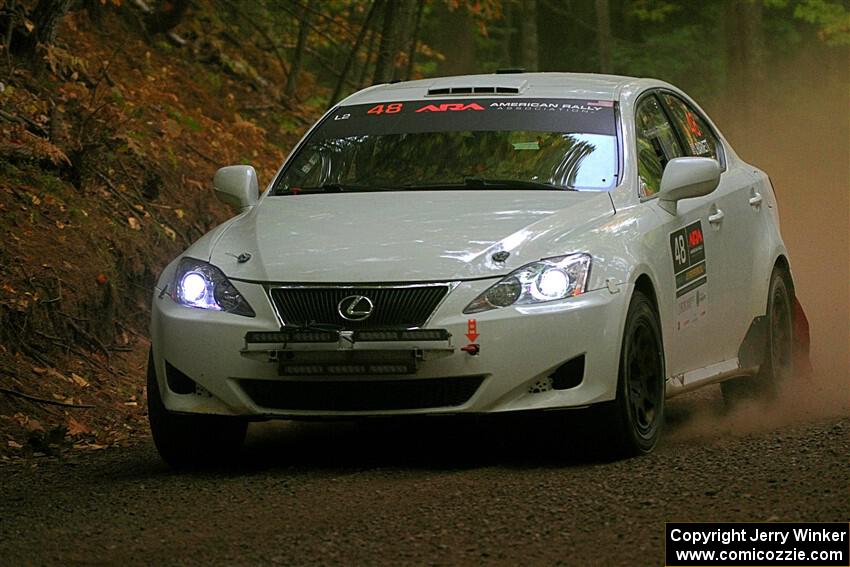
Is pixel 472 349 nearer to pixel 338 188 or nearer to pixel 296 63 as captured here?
pixel 338 188

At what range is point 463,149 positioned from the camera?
8.85 m

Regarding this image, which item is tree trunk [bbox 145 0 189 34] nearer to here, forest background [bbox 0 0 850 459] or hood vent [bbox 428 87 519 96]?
forest background [bbox 0 0 850 459]

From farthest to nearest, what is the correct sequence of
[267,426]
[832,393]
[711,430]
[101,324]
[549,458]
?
[101,324]
[832,393]
[267,426]
[711,430]
[549,458]

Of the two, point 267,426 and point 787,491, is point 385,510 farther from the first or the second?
point 267,426

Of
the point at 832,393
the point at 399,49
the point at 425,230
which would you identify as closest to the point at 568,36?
the point at 399,49

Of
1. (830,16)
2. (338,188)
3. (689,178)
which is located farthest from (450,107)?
(830,16)

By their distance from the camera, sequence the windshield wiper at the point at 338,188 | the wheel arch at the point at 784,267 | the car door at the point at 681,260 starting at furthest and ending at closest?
the wheel arch at the point at 784,267 < the windshield wiper at the point at 338,188 < the car door at the point at 681,260

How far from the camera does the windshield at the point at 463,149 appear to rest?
28.3 ft

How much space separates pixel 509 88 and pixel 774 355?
2252mm

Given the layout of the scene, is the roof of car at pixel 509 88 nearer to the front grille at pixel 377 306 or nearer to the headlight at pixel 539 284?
the headlight at pixel 539 284

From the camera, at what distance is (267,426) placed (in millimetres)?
9719

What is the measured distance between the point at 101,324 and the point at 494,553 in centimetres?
647

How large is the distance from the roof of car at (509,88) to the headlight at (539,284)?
184 centimetres

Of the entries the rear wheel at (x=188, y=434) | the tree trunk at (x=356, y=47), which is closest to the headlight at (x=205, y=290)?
the rear wheel at (x=188, y=434)
